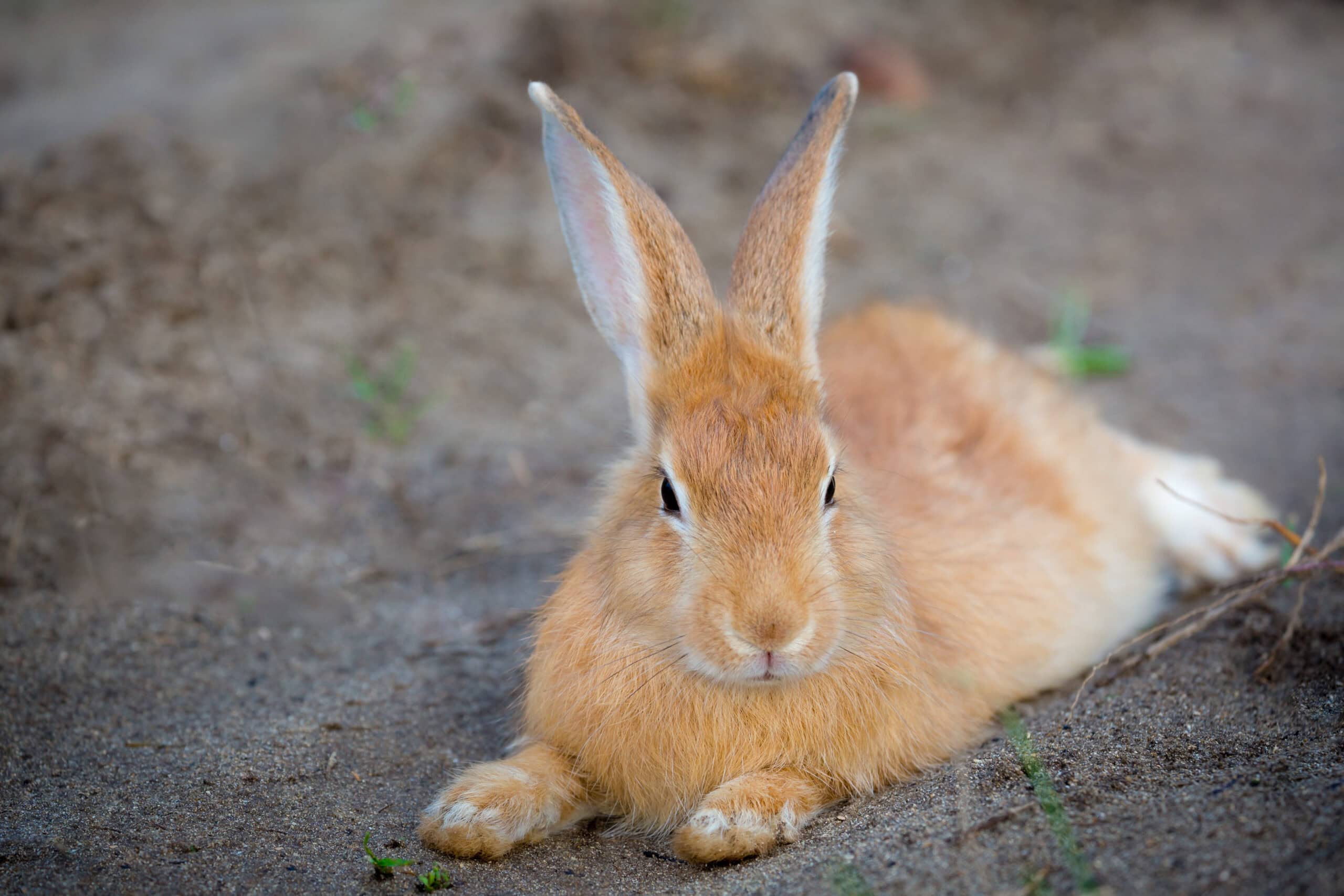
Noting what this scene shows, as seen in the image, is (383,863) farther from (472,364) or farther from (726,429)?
(472,364)

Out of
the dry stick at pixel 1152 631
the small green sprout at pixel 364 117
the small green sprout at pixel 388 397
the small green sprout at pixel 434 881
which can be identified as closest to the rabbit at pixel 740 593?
the small green sprout at pixel 434 881

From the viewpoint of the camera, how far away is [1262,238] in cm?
737

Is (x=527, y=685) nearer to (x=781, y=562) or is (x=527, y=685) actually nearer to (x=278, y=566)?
(x=781, y=562)

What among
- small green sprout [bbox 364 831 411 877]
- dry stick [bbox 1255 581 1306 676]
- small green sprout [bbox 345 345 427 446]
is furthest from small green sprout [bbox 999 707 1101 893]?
small green sprout [bbox 345 345 427 446]

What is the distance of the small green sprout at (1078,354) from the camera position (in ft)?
20.7

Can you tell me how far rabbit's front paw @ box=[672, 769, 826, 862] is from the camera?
2912mm

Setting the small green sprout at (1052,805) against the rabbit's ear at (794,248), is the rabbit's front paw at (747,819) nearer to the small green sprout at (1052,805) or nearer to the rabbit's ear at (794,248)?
the small green sprout at (1052,805)

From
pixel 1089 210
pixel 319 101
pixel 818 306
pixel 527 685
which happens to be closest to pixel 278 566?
pixel 527 685

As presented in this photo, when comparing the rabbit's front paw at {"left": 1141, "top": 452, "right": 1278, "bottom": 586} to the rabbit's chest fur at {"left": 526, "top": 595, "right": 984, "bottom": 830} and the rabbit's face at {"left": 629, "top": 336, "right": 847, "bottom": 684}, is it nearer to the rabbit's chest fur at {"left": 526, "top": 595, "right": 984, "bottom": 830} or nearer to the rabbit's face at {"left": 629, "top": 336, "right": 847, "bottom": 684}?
the rabbit's chest fur at {"left": 526, "top": 595, "right": 984, "bottom": 830}

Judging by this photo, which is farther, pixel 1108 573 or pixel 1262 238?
pixel 1262 238

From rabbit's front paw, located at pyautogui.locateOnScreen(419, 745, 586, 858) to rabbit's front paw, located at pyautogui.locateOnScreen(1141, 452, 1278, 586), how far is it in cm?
301

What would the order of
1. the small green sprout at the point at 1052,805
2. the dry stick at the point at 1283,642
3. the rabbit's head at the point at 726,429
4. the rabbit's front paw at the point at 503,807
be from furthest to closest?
the dry stick at the point at 1283,642 < the rabbit's front paw at the point at 503,807 < the rabbit's head at the point at 726,429 < the small green sprout at the point at 1052,805

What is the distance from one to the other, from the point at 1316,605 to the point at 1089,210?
4616 millimetres

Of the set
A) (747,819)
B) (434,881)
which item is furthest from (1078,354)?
(434,881)
